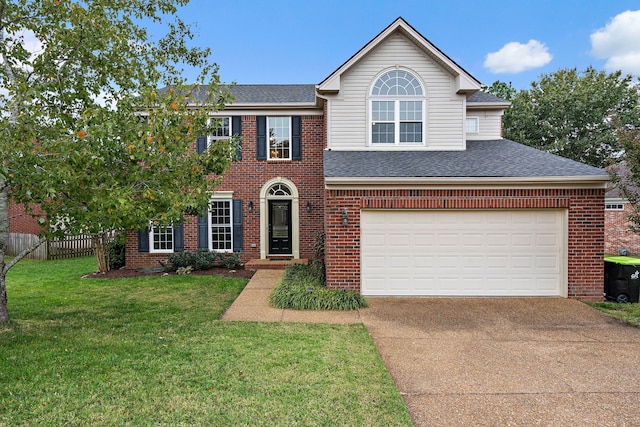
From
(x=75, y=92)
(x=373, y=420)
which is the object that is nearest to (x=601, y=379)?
(x=373, y=420)

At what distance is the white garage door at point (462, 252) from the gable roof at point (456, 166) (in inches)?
32.9

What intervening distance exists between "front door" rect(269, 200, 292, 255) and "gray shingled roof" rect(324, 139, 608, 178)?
11.5 feet

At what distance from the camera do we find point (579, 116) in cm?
2467

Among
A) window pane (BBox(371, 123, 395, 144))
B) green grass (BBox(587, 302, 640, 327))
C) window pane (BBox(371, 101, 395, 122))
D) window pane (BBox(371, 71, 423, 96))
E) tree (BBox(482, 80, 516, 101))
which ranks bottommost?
green grass (BBox(587, 302, 640, 327))

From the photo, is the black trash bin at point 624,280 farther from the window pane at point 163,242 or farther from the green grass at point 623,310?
the window pane at point 163,242

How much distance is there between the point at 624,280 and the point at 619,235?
11.9 meters

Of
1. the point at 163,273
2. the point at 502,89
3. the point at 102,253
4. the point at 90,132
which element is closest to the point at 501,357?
the point at 90,132

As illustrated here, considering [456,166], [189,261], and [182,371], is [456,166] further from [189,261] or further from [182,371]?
[189,261]

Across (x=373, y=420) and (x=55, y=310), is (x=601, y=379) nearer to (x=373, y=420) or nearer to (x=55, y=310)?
(x=373, y=420)

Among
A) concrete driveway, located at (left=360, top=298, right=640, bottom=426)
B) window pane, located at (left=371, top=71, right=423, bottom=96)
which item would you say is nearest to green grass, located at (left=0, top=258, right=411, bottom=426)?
concrete driveway, located at (left=360, top=298, right=640, bottom=426)

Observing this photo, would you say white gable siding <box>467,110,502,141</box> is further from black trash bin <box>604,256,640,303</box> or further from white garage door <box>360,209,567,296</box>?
black trash bin <box>604,256,640,303</box>

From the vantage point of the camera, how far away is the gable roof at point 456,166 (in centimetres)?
794

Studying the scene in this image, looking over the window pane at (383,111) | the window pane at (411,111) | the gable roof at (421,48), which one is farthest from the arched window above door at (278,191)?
the window pane at (411,111)

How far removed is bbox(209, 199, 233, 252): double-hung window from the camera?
1275cm
